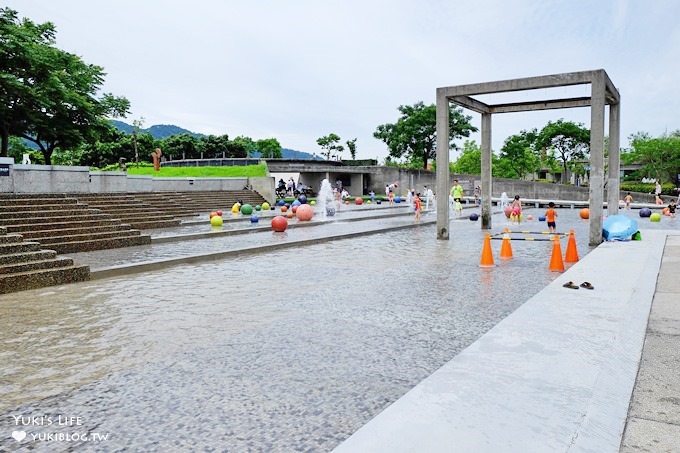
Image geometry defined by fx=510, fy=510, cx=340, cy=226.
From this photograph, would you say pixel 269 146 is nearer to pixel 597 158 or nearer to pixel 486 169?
pixel 486 169

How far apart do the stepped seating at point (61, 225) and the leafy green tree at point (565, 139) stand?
2397 inches

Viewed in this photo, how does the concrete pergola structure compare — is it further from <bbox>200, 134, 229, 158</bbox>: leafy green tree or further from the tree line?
<bbox>200, 134, 229, 158</bbox>: leafy green tree

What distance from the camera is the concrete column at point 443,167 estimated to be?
55.3 ft

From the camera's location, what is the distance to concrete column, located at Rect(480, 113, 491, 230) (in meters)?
20.2

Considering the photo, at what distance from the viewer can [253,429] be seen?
11.6 feet

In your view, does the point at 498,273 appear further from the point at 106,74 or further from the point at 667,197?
the point at 667,197

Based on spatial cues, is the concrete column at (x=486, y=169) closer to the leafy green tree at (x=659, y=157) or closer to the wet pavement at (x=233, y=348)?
the wet pavement at (x=233, y=348)

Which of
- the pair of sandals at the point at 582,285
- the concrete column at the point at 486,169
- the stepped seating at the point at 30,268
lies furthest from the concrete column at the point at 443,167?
the stepped seating at the point at 30,268

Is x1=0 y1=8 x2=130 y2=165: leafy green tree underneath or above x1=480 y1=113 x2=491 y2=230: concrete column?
above

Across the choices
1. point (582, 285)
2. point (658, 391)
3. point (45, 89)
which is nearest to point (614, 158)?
point (582, 285)

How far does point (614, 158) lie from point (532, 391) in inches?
603

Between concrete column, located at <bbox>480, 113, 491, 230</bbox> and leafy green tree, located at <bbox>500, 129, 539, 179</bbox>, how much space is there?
5366 cm

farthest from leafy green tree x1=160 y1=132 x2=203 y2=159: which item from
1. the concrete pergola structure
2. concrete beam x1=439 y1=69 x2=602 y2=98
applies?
concrete beam x1=439 y1=69 x2=602 y2=98

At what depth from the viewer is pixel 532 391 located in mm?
3750
